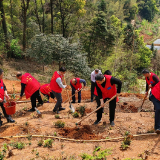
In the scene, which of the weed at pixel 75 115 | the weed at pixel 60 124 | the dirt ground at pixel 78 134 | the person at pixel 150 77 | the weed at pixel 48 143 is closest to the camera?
the dirt ground at pixel 78 134

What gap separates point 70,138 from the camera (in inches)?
159

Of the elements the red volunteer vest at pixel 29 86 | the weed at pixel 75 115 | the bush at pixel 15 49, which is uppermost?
the bush at pixel 15 49

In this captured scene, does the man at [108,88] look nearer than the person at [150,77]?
Yes

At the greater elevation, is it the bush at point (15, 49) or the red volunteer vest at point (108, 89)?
the bush at point (15, 49)

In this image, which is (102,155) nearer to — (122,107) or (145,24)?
(122,107)

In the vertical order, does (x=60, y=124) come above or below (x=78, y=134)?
above

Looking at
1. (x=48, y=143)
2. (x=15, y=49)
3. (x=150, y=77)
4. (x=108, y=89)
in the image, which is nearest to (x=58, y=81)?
(x=108, y=89)

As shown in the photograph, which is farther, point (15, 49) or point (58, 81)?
point (15, 49)

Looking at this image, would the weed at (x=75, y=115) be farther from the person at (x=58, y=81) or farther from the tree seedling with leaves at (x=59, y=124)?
the tree seedling with leaves at (x=59, y=124)

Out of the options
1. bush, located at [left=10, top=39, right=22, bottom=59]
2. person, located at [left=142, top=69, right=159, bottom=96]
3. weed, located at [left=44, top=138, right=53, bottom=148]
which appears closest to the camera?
weed, located at [left=44, top=138, right=53, bottom=148]

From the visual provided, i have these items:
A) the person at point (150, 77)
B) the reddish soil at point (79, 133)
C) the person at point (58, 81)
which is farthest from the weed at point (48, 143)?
the person at point (150, 77)

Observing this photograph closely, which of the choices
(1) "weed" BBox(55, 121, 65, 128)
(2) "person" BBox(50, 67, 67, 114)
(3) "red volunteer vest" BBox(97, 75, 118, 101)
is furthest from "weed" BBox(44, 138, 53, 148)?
(2) "person" BBox(50, 67, 67, 114)

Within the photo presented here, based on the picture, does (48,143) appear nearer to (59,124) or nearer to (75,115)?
(59,124)

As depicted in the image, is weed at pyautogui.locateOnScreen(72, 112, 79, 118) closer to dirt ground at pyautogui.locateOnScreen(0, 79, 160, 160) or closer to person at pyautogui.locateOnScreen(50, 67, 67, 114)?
dirt ground at pyautogui.locateOnScreen(0, 79, 160, 160)
